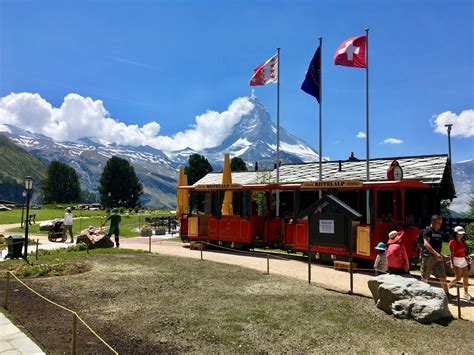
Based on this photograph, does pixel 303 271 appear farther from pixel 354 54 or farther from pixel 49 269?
pixel 354 54

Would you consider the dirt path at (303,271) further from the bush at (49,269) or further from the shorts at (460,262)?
the bush at (49,269)

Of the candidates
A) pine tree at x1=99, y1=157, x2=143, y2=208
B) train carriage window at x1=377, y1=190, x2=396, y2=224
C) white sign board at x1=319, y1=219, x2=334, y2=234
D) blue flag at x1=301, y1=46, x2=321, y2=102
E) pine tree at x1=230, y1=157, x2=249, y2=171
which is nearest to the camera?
white sign board at x1=319, y1=219, x2=334, y2=234

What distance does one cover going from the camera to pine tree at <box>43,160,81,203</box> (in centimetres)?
8194

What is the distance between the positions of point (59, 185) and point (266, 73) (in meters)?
72.0

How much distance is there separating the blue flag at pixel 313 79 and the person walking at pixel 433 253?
1147 cm

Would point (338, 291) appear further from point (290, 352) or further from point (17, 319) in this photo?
point (17, 319)

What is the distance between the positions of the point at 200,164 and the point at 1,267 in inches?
1792

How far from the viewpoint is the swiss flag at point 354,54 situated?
1738 cm

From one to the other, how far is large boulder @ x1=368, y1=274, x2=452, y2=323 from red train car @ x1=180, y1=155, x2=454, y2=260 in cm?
313

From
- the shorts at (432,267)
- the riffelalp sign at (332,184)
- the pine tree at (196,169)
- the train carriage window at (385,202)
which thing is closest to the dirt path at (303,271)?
the shorts at (432,267)

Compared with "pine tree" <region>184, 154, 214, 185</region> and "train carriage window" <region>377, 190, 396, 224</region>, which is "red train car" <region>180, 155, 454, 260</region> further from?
"pine tree" <region>184, 154, 214, 185</region>

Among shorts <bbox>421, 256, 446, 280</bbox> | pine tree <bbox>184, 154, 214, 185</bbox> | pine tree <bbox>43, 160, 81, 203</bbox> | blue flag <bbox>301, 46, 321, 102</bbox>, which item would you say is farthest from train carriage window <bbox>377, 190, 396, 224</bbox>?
Answer: pine tree <bbox>43, 160, 81, 203</bbox>

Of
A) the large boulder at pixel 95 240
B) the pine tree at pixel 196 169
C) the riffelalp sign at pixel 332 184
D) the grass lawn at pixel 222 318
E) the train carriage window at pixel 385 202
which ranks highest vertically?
the pine tree at pixel 196 169

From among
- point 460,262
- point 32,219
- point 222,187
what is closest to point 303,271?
point 460,262
